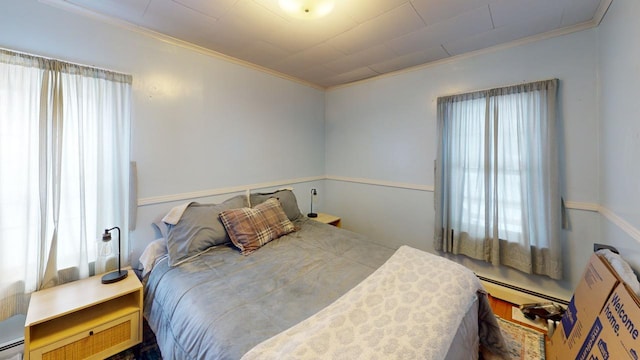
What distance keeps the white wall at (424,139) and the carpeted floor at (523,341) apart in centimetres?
55

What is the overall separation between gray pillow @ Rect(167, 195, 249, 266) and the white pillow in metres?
0.17

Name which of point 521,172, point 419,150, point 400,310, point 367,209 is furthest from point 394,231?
point 400,310

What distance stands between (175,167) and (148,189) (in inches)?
11.6

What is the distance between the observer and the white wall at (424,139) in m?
2.03

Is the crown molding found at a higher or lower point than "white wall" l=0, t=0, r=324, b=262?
higher

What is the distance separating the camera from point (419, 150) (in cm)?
293

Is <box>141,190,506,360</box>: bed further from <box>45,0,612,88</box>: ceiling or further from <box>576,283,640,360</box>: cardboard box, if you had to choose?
<box>45,0,612,88</box>: ceiling

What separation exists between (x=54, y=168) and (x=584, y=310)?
359cm

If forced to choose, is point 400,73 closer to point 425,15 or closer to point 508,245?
point 425,15

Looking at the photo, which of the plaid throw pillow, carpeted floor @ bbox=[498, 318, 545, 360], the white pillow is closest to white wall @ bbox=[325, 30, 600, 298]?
carpeted floor @ bbox=[498, 318, 545, 360]

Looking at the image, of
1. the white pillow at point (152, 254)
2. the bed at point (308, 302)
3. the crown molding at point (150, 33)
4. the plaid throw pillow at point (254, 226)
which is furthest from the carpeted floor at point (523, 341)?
the crown molding at point (150, 33)

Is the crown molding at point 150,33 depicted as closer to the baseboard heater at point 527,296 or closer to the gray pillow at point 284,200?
the gray pillow at point 284,200

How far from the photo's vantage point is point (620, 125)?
1540 mm

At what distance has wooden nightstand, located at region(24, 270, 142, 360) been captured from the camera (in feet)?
4.43
